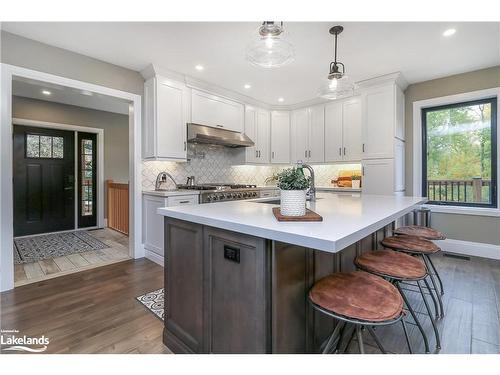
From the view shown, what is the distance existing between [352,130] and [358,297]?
12.3 ft

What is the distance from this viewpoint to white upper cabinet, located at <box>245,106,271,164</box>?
4.84 meters

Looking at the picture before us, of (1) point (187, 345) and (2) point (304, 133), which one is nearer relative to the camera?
(1) point (187, 345)

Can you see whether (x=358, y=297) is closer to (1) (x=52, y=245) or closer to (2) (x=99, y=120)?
(1) (x=52, y=245)

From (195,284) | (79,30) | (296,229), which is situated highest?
(79,30)

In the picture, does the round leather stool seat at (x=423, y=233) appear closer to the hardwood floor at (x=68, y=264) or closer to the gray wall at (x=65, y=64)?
the hardwood floor at (x=68, y=264)

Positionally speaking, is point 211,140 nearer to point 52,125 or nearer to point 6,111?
point 6,111

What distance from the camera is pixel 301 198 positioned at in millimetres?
1363

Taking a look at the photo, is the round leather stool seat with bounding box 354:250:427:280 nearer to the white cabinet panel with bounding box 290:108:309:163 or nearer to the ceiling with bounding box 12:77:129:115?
the white cabinet panel with bounding box 290:108:309:163

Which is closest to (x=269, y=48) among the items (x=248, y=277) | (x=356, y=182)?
(x=248, y=277)

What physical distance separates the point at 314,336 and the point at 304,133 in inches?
166

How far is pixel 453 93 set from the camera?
12.1 ft

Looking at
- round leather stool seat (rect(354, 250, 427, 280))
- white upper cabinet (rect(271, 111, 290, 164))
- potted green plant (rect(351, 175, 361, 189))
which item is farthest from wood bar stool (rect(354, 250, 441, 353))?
white upper cabinet (rect(271, 111, 290, 164))

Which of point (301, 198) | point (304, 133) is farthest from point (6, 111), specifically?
point (304, 133)

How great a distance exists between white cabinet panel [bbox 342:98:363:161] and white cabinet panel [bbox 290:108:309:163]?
80 cm
